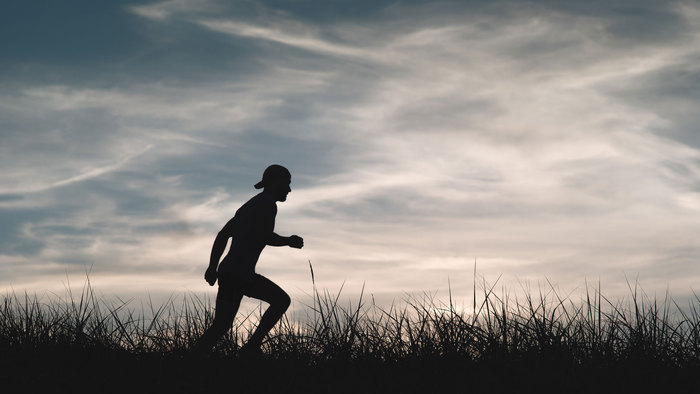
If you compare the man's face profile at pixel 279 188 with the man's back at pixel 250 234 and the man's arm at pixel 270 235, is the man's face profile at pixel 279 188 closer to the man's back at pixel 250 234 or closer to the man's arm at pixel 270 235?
the man's back at pixel 250 234

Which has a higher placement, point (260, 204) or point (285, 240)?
point (260, 204)

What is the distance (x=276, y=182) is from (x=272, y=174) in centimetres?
9

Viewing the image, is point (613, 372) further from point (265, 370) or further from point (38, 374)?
point (38, 374)

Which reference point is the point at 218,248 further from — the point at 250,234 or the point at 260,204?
the point at 260,204

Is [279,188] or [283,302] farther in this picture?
[279,188]

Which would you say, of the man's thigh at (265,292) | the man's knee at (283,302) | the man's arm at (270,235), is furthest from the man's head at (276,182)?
the man's knee at (283,302)

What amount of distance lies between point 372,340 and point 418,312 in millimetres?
525

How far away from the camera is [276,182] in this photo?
712cm

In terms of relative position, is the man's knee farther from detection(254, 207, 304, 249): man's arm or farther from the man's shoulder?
the man's shoulder

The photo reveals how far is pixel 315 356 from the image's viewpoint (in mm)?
6195

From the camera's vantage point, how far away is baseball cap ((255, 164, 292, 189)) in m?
7.12

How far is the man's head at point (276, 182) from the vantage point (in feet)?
Result: 23.4

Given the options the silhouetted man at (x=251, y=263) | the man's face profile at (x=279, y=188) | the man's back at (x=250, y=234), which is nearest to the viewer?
the silhouetted man at (x=251, y=263)

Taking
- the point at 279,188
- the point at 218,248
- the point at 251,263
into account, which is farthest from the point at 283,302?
the point at 279,188
